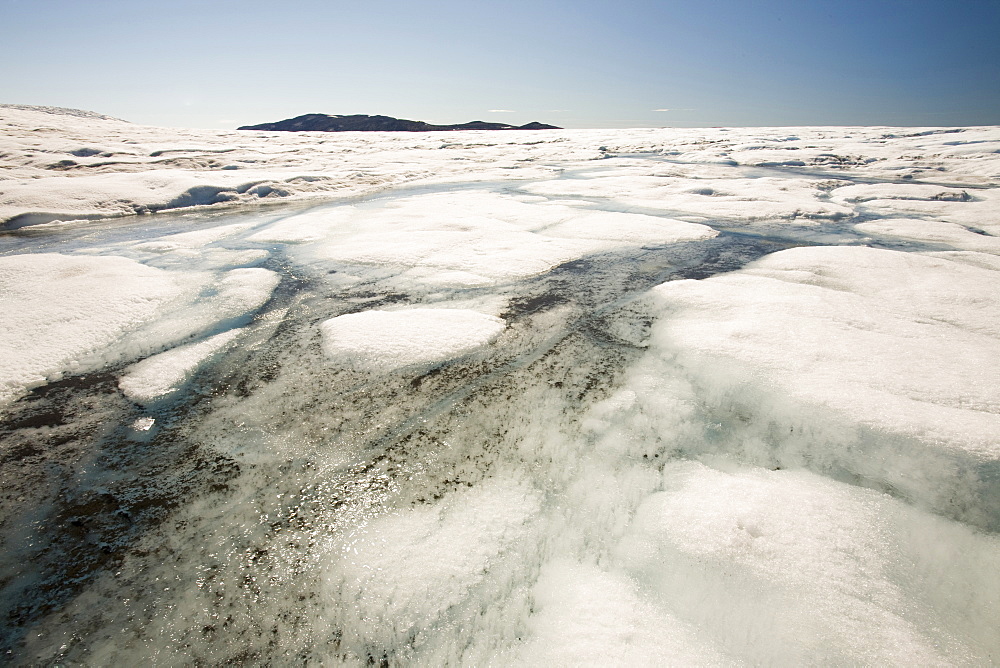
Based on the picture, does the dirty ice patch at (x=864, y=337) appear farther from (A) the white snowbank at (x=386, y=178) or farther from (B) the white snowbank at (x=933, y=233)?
(A) the white snowbank at (x=386, y=178)

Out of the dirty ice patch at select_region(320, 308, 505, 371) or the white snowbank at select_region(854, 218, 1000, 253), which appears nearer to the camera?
the dirty ice patch at select_region(320, 308, 505, 371)

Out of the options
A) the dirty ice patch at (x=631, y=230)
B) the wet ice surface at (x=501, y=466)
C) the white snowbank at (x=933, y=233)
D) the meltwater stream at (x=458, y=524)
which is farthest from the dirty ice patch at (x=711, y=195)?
the meltwater stream at (x=458, y=524)

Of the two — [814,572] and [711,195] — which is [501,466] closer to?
[814,572]

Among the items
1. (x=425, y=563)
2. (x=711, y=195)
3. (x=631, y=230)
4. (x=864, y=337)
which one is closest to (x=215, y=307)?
(x=425, y=563)

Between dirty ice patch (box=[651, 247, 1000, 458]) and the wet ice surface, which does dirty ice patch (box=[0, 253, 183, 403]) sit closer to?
the wet ice surface

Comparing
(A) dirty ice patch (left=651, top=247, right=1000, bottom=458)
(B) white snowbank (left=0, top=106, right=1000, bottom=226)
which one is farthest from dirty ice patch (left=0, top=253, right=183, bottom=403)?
(B) white snowbank (left=0, top=106, right=1000, bottom=226)

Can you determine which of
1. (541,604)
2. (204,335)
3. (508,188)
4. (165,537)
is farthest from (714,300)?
(508,188)
